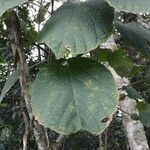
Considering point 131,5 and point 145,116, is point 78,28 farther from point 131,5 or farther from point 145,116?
point 145,116

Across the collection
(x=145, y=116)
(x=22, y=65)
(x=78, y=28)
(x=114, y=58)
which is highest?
(x=78, y=28)

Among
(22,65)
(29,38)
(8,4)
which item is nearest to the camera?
(8,4)

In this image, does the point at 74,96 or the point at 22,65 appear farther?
the point at 22,65

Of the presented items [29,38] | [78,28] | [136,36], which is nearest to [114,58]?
[136,36]

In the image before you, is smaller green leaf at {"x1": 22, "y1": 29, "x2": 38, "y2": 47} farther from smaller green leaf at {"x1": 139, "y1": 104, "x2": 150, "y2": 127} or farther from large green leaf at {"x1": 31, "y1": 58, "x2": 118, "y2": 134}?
smaller green leaf at {"x1": 139, "y1": 104, "x2": 150, "y2": 127}

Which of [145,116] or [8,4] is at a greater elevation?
[8,4]
